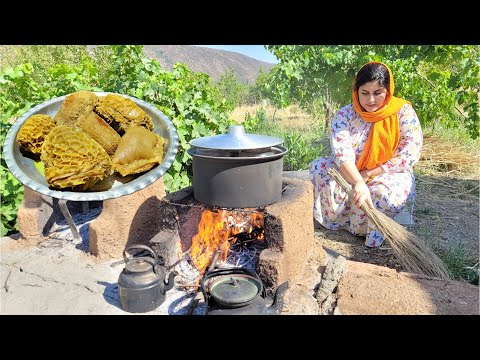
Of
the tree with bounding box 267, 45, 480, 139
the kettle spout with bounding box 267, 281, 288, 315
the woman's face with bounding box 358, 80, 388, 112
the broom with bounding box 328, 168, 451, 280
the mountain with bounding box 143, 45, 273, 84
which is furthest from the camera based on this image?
the mountain with bounding box 143, 45, 273, 84

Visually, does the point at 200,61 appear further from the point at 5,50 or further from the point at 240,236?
the point at 240,236

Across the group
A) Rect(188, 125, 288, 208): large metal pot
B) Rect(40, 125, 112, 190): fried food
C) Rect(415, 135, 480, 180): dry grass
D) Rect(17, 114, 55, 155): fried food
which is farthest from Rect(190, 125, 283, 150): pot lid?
Rect(415, 135, 480, 180): dry grass

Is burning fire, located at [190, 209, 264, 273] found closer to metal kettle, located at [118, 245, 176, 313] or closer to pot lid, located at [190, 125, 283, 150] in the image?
metal kettle, located at [118, 245, 176, 313]

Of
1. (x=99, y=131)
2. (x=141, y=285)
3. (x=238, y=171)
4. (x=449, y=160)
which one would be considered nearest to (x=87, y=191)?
(x=99, y=131)

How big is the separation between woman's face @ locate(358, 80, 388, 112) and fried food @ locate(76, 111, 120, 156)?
2.21m

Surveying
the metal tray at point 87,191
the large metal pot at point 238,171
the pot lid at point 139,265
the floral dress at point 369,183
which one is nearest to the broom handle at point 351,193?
the floral dress at point 369,183

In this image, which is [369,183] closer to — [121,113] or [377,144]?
[377,144]

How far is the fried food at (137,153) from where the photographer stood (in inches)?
83.5

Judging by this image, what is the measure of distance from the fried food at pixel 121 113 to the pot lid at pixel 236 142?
0.37m

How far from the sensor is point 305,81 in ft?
25.2

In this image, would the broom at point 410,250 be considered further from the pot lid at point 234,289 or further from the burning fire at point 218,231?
the pot lid at point 234,289

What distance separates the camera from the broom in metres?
2.86

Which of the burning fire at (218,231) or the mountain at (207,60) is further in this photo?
the mountain at (207,60)

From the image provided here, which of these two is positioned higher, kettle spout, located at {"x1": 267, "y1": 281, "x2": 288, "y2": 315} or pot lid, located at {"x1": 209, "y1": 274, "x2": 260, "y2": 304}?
pot lid, located at {"x1": 209, "y1": 274, "x2": 260, "y2": 304}
